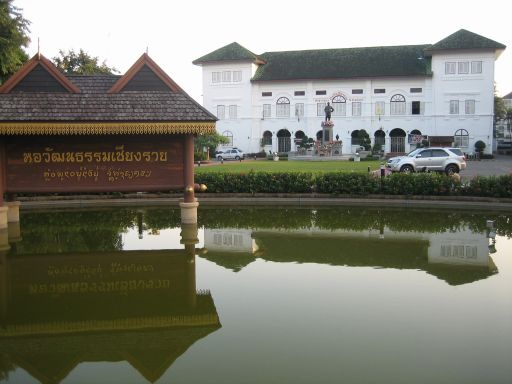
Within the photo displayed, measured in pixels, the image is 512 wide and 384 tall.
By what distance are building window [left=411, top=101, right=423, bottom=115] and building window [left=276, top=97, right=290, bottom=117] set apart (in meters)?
13.3

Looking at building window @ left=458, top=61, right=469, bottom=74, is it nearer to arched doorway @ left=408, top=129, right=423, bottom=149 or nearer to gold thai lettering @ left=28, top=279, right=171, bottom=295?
arched doorway @ left=408, top=129, right=423, bottom=149

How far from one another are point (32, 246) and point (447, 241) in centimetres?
966

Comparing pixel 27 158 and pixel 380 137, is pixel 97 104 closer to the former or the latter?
pixel 27 158

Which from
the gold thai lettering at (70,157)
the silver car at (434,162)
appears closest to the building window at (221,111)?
the silver car at (434,162)

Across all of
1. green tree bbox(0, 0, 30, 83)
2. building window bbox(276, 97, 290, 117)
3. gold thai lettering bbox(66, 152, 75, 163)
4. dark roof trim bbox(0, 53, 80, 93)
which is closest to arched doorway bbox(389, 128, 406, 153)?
building window bbox(276, 97, 290, 117)

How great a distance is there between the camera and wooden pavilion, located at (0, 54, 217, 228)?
1451 cm

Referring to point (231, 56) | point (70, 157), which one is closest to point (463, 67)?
point (231, 56)

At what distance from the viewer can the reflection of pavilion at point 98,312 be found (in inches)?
259

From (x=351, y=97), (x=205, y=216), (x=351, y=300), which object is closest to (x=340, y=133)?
(x=351, y=97)

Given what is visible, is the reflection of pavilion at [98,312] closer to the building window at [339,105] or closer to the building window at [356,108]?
the building window at [356,108]

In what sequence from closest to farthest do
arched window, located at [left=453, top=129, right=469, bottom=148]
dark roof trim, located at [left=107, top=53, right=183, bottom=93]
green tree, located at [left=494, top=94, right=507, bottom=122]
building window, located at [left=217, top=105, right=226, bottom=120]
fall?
dark roof trim, located at [left=107, top=53, right=183, bottom=93] < arched window, located at [left=453, top=129, right=469, bottom=148] < building window, located at [left=217, top=105, right=226, bottom=120] < green tree, located at [left=494, top=94, right=507, bottom=122]

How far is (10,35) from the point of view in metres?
29.9

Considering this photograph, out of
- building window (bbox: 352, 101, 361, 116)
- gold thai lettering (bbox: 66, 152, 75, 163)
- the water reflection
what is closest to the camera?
the water reflection

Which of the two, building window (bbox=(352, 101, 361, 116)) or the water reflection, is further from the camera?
building window (bbox=(352, 101, 361, 116))
